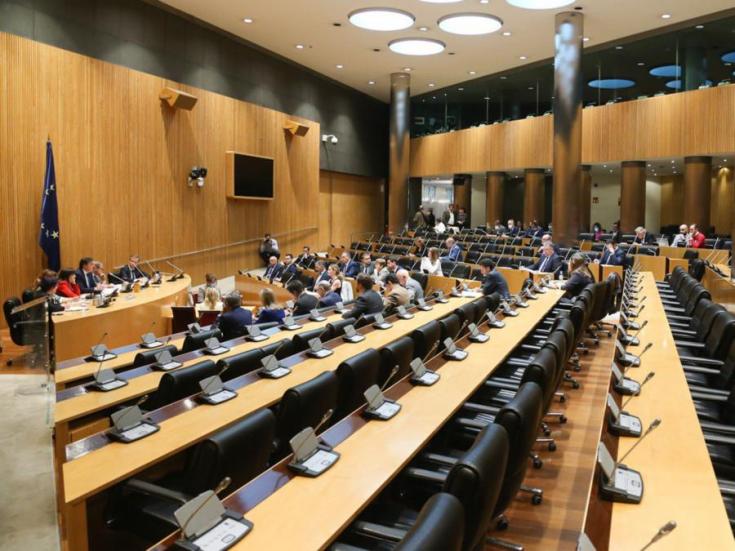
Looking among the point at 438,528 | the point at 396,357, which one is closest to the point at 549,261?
the point at 396,357

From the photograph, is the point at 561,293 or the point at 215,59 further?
the point at 215,59

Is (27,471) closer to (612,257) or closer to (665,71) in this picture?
(612,257)

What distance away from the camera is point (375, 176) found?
22.4m

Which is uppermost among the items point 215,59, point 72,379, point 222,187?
point 215,59

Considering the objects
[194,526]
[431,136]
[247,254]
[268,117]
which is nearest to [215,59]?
[268,117]

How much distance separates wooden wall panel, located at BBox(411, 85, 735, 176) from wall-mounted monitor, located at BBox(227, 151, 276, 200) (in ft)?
24.4

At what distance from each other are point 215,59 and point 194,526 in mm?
13923

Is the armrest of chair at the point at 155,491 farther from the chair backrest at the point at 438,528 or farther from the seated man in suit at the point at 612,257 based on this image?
the seated man in suit at the point at 612,257

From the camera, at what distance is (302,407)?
9.34ft

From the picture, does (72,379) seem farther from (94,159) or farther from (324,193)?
(324,193)

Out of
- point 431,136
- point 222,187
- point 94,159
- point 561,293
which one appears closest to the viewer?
point 561,293

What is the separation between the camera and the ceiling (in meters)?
12.8

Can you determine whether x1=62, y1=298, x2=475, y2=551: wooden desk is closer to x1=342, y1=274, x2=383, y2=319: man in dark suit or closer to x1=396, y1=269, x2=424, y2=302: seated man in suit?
x1=342, y1=274, x2=383, y2=319: man in dark suit

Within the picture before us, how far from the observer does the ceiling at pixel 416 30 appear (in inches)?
502
